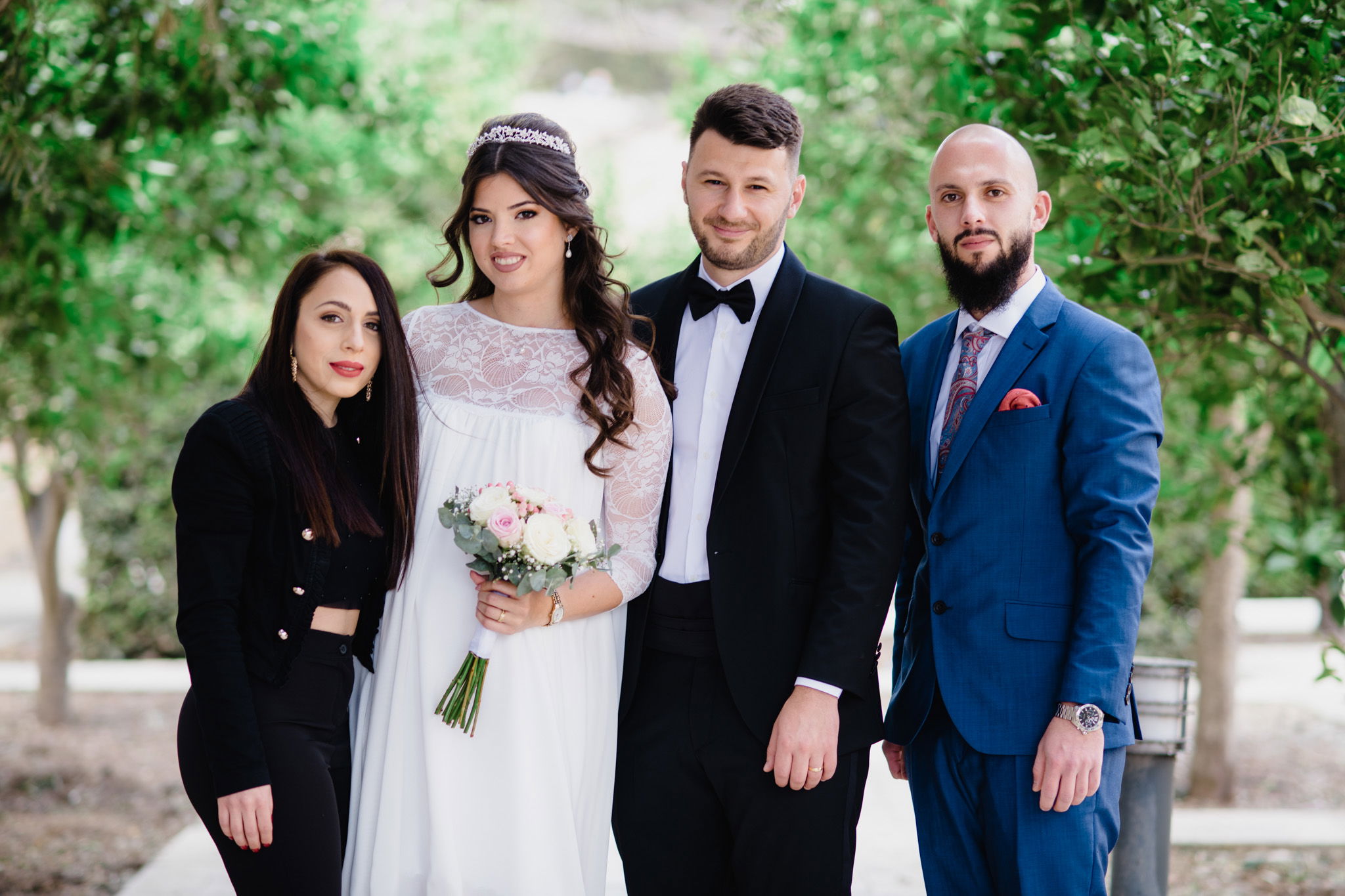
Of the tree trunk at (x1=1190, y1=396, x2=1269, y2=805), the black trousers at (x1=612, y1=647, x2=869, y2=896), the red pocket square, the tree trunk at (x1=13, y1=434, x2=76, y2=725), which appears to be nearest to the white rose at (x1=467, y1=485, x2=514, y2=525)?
the black trousers at (x1=612, y1=647, x2=869, y2=896)

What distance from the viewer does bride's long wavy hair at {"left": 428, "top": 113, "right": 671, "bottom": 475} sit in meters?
3.15

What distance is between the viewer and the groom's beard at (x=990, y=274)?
10.4 feet

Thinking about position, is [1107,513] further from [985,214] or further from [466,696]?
[466,696]

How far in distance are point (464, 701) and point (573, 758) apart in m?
0.34

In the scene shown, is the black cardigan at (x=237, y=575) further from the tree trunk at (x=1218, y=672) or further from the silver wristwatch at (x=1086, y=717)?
the tree trunk at (x=1218, y=672)

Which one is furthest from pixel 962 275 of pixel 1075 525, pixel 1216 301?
pixel 1216 301

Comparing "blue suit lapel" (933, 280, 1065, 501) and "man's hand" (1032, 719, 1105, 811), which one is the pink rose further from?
"man's hand" (1032, 719, 1105, 811)

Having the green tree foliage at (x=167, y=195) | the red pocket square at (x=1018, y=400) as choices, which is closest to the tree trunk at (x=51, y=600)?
the green tree foliage at (x=167, y=195)

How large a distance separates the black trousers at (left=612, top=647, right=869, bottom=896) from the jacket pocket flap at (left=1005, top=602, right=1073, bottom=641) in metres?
0.54

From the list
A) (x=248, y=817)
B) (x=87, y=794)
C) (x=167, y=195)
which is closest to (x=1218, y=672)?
(x=248, y=817)

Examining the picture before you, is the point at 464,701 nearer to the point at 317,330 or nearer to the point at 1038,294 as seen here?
the point at 317,330

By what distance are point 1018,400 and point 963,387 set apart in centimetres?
19

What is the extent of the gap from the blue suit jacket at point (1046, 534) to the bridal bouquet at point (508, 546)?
0.93 meters

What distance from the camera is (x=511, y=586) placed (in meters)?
2.85
